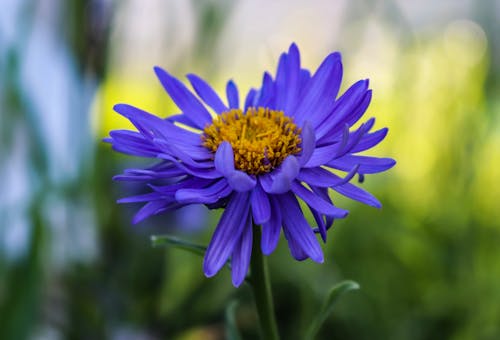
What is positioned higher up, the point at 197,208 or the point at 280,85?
the point at 280,85

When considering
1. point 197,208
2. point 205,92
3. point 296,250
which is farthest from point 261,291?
point 197,208

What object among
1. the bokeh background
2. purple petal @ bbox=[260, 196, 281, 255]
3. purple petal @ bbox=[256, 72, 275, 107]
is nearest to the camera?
purple petal @ bbox=[260, 196, 281, 255]

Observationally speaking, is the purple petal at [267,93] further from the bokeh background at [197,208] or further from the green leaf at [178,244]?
the bokeh background at [197,208]

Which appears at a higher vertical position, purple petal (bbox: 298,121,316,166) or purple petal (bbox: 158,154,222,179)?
purple petal (bbox: 298,121,316,166)

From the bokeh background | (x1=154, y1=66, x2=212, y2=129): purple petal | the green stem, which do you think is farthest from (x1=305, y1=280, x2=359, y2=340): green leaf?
the bokeh background

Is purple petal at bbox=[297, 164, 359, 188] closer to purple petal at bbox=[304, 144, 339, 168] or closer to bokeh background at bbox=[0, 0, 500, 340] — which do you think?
purple petal at bbox=[304, 144, 339, 168]

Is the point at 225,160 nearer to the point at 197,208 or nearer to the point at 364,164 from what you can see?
the point at 364,164

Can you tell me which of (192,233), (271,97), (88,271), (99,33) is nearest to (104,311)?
(88,271)
